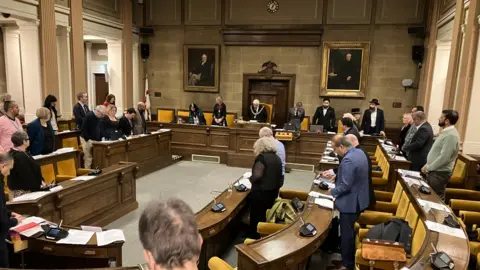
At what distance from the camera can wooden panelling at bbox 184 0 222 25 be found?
436 inches

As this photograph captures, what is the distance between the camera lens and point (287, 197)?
4.58 metres

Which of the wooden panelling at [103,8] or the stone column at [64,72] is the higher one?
the wooden panelling at [103,8]

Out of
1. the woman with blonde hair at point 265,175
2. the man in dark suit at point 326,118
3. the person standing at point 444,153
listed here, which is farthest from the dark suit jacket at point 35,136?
the man in dark suit at point 326,118

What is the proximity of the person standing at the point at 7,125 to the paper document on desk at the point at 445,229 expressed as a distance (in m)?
5.50

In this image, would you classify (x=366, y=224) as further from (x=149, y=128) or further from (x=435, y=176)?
(x=149, y=128)

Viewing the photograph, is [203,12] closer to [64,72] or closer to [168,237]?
[64,72]

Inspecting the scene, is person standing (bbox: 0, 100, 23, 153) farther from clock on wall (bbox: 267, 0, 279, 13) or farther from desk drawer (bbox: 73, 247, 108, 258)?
clock on wall (bbox: 267, 0, 279, 13)

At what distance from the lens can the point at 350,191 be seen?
11.4 feet

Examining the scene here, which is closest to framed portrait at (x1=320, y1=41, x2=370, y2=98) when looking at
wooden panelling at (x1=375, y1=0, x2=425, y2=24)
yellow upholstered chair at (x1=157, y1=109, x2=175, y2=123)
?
wooden panelling at (x1=375, y1=0, x2=425, y2=24)

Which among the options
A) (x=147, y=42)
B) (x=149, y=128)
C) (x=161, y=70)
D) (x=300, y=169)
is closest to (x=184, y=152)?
(x=149, y=128)

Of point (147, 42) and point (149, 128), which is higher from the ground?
point (147, 42)

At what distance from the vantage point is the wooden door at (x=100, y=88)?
13.0 meters

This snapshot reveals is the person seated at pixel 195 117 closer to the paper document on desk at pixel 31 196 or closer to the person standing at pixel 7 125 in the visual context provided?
the person standing at pixel 7 125

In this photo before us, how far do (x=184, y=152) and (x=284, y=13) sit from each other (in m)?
5.29
